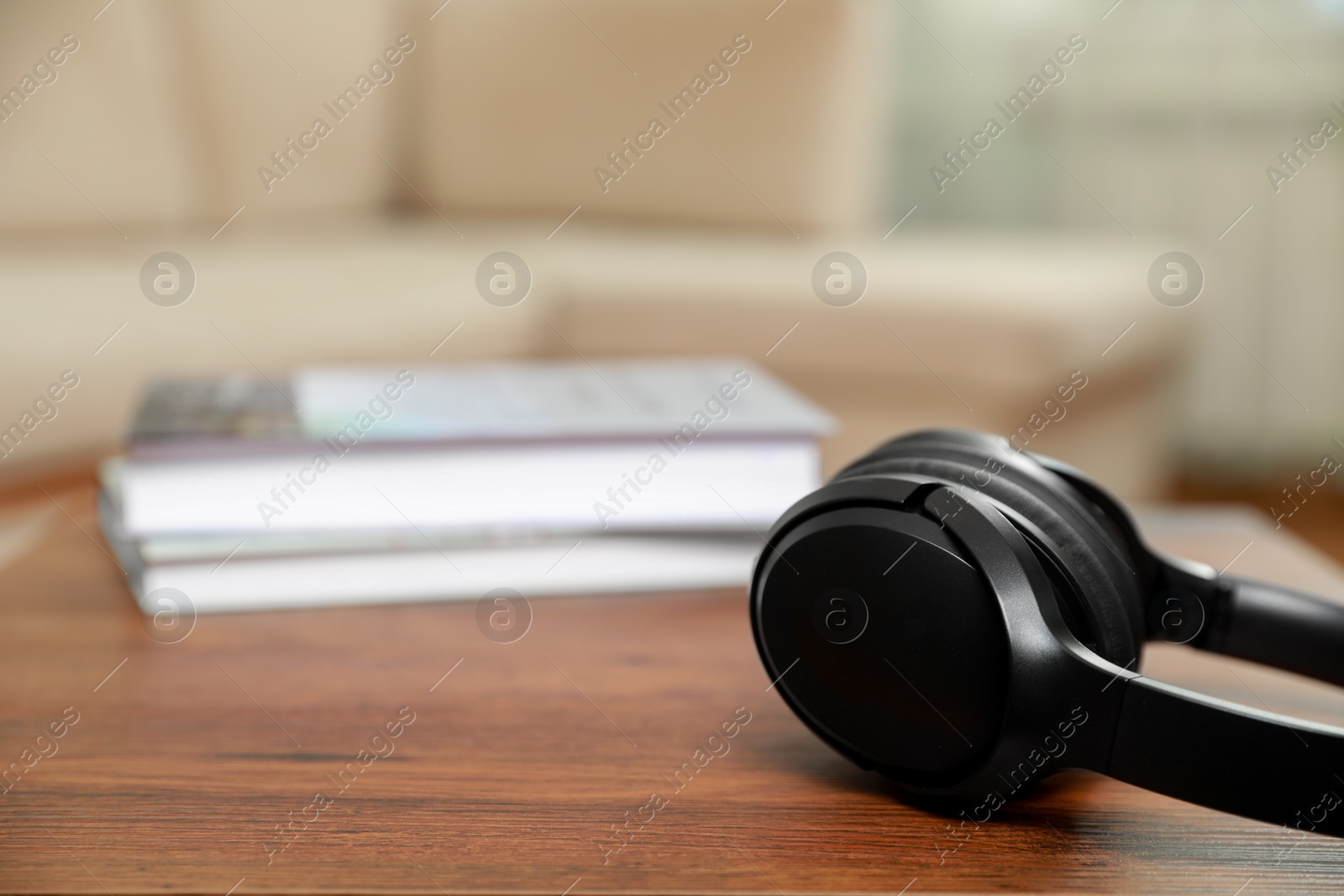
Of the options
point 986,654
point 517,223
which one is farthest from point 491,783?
point 517,223

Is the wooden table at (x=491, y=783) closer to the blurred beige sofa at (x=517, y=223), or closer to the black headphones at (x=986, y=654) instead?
the black headphones at (x=986, y=654)

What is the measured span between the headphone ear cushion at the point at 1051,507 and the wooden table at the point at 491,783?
7cm

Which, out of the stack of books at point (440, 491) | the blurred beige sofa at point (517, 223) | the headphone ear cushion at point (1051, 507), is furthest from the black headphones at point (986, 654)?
the blurred beige sofa at point (517, 223)

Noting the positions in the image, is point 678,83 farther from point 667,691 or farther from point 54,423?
point 667,691

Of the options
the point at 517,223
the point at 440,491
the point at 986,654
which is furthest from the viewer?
the point at 517,223

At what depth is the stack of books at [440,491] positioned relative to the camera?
0.59 meters

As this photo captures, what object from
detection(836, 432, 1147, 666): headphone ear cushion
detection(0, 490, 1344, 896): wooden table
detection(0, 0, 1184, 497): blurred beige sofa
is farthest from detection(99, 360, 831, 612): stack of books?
detection(0, 0, 1184, 497): blurred beige sofa

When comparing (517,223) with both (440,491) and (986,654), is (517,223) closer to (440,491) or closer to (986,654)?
(440,491)

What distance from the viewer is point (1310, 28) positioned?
2.66 metres

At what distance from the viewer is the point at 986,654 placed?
14.0 inches

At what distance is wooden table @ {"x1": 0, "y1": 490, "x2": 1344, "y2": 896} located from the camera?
35cm

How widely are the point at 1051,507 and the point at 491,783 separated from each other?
215mm

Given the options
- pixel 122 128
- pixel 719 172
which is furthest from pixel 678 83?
pixel 122 128

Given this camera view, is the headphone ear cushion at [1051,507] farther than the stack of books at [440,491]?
No
